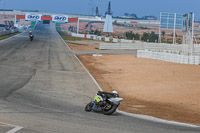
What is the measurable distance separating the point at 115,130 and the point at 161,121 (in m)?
2.98

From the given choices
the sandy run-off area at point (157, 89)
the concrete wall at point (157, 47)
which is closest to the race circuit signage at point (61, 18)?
the concrete wall at point (157, 47)

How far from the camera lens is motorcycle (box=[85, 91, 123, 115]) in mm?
12938

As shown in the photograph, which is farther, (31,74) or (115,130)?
(31,74)

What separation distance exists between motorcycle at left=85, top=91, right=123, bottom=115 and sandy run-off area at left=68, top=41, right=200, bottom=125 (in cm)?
182

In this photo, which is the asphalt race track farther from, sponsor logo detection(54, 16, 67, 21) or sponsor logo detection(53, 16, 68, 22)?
sponsor logo detection(54, 16, 67, 21)

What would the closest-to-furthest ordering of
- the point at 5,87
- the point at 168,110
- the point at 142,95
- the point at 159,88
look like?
the point at 168,110 → the point at 5,87 → the point at 142,95 → the point at 159,88

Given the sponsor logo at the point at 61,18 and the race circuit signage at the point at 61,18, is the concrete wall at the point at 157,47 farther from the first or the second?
the sponsor logo at the point at 61,18

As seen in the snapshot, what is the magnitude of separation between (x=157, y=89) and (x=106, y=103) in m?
8.22

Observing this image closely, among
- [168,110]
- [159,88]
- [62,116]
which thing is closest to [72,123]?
[62,116]

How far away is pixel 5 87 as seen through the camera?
717 inches

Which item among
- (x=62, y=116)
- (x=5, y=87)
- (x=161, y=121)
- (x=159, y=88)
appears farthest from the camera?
(x=159, y=88)

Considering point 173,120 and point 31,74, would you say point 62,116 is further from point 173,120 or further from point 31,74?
point 31,74

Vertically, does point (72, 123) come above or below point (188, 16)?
below

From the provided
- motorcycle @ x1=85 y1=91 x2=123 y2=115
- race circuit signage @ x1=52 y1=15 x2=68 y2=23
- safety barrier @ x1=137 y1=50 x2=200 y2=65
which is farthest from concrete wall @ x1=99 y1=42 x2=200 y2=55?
race circuit signage @ x1=52 y1=15 x2=68 y2=23
